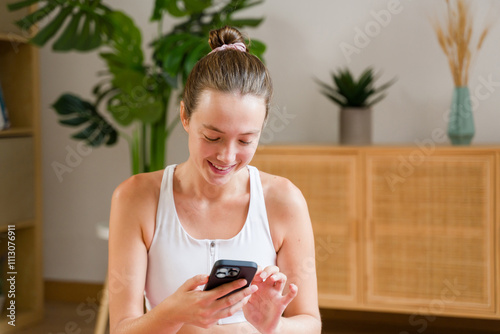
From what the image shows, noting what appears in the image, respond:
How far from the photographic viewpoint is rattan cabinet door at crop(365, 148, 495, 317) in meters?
2.68

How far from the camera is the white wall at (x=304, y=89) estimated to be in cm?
308

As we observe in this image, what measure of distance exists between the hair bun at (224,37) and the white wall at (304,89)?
1825mm

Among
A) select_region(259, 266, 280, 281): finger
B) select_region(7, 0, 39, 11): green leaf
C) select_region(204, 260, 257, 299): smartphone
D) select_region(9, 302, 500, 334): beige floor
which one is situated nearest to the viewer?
select_region(204, 260, 257, 299): smartphone

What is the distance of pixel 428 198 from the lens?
8.96 ft

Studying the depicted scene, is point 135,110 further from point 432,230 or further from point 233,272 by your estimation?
point 233,272

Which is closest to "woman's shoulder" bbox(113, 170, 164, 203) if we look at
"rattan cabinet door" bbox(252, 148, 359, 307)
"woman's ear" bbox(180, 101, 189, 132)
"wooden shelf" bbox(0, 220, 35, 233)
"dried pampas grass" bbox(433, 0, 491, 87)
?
"woman's ear" bbox(180, 101, 189, 132)

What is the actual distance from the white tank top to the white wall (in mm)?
1833

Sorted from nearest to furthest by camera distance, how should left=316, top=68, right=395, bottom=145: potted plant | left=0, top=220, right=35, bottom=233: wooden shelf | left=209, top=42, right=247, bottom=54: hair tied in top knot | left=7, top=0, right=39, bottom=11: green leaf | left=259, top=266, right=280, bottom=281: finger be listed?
left=259, top=266, right=280, bottom=281: finger
left=209, top=42, right=247, bottom=54: hair tied in top knot
left=7, top=0, right=39, bottom=11: green leaf
left=316, top=68, right=395, bottom=145: potted plant
left=0, top=220, right=35, bottom=233: wooden shelf

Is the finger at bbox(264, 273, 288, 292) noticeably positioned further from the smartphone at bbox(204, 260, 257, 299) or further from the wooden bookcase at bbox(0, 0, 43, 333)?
the wooden bookcase at bbox(0, 0, 43, 333)

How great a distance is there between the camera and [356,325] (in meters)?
3.20

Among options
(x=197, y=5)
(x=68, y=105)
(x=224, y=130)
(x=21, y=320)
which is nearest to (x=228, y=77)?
(x=224, y=130)

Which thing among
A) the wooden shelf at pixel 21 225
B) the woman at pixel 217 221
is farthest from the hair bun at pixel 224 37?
the wooden shelf at pixel 21 225

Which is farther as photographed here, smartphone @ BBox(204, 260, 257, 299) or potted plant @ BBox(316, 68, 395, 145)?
potted plant @ BBox(316, 68, 395, 145)

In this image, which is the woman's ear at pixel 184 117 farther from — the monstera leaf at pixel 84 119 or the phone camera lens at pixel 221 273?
the monstera leaf at pixel 84 119
